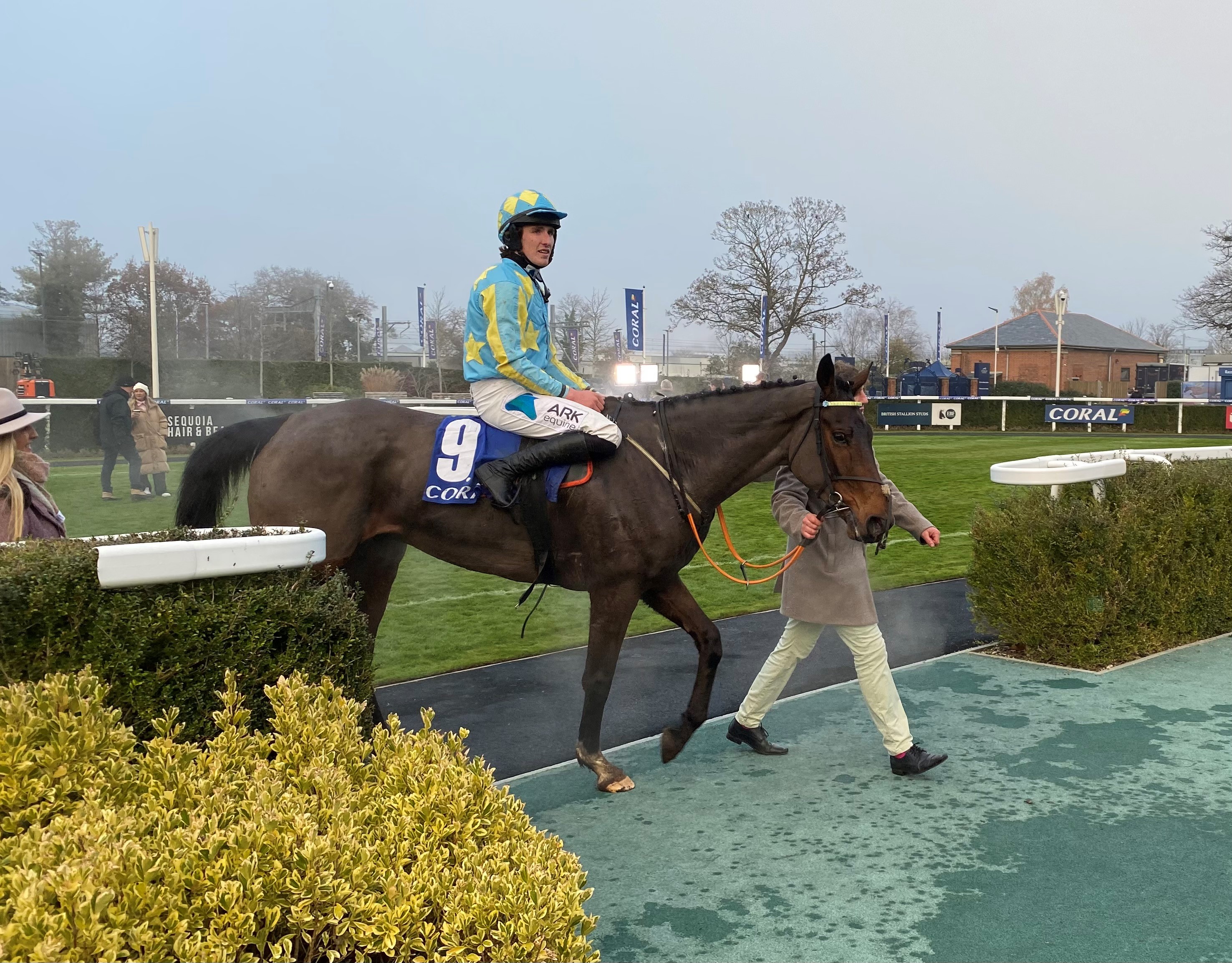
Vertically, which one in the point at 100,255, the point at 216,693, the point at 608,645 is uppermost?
the point at 100,255

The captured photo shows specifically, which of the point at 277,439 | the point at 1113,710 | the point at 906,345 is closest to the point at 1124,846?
the point at 1113,710

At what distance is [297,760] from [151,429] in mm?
14021

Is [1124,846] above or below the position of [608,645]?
below

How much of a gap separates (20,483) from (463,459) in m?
1.72

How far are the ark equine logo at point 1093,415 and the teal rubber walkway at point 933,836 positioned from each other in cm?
2788

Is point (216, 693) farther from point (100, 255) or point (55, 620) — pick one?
point (100, 255)

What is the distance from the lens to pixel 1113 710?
538 cm

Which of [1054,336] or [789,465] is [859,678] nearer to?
[789,465]

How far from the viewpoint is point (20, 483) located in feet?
12.8

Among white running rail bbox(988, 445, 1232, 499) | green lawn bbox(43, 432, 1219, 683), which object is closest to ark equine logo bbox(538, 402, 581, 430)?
green lawn bbox(43, 432, 1219, 683)

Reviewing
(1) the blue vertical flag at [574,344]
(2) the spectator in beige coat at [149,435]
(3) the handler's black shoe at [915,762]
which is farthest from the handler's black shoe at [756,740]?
(1) the blue vertical flag at [574,344]

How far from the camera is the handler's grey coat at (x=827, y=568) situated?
4.61 metres

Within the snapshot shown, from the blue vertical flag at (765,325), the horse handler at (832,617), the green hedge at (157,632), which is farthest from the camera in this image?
the blue vertical flag at (765,325)

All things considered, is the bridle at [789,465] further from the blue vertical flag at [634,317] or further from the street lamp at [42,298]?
the street lamp at [42,298]
